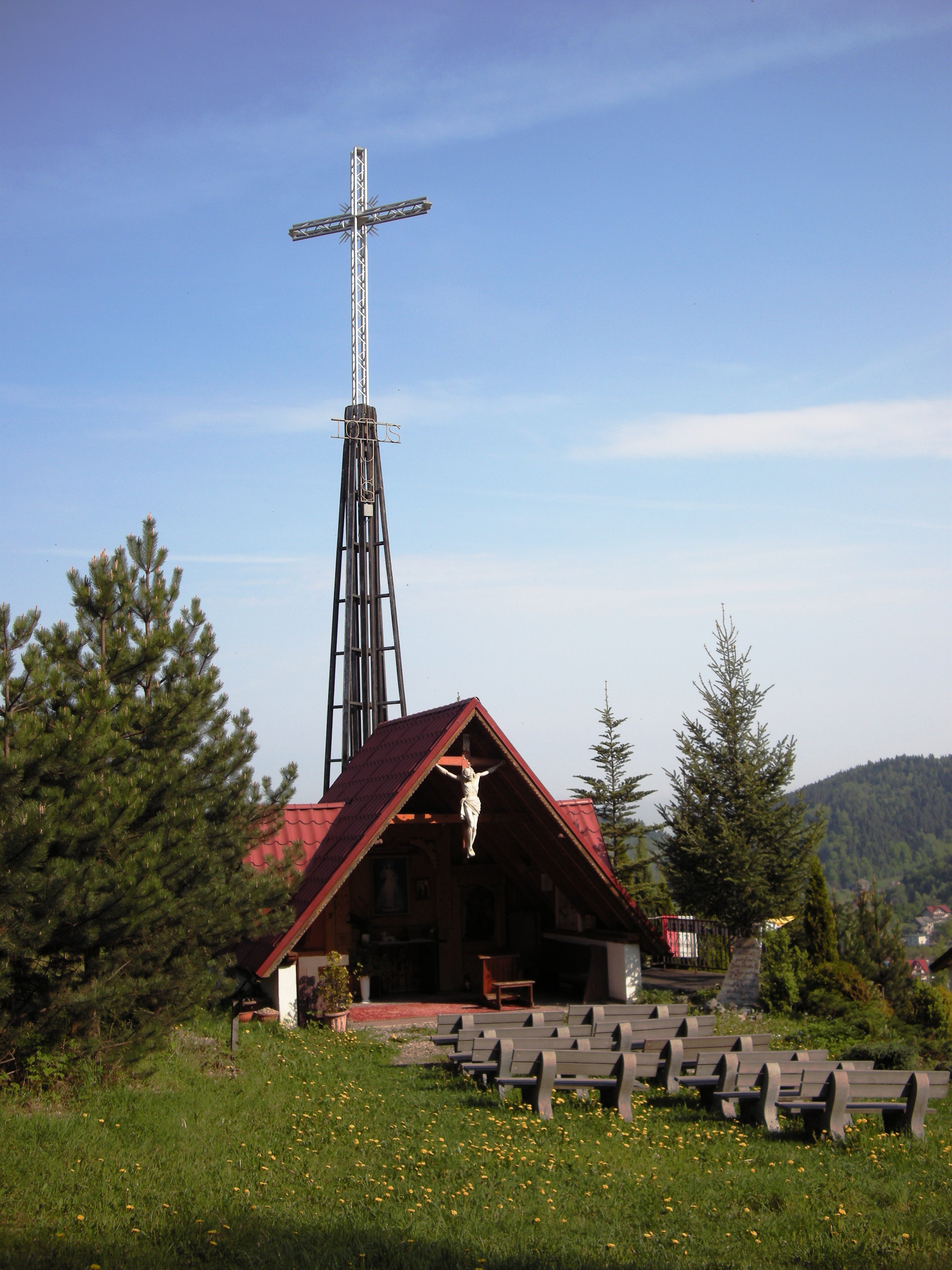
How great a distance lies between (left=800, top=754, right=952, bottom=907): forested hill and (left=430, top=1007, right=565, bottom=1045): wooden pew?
114152mm

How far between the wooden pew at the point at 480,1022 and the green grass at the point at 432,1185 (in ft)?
3.37

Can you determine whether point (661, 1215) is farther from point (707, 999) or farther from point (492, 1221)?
point (707, 999)

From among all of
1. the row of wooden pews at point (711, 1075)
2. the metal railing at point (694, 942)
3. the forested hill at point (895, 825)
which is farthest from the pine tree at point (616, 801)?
the forested hill at point (895, 825)

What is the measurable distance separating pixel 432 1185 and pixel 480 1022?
4619mm

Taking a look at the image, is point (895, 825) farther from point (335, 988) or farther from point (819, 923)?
point (335, 988)

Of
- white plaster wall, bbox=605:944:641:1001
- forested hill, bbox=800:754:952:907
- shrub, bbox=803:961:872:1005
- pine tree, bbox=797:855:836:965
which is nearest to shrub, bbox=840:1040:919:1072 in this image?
shrub, bbox=803:961:872:1005

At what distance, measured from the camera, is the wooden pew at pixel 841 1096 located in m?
9.77

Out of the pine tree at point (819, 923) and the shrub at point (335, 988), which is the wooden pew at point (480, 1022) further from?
the pine tree at point (819, 923)

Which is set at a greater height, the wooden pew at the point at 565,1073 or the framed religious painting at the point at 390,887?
the framed religious painting at the point at 390,887

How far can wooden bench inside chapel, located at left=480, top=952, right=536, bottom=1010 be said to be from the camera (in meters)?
16.3

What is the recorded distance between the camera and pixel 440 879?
719 inches

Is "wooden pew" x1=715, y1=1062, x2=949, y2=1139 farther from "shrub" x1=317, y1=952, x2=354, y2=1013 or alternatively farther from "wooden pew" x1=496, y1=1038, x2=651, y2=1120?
"shrub" x1=317, y1=952, x2=354, y2=1013

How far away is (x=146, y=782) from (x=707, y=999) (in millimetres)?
10702

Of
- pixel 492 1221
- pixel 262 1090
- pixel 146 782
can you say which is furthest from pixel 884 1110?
pixel 146 782
